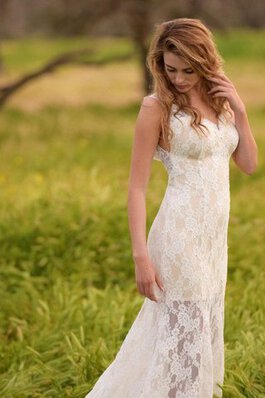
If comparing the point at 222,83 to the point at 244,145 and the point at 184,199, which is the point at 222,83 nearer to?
the point at 244,145

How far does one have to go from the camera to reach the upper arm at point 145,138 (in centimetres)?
330

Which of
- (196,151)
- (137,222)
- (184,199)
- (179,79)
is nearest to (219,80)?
(179,79)

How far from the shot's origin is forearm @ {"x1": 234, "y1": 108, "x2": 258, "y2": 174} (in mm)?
3467

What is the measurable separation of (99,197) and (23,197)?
73 cm

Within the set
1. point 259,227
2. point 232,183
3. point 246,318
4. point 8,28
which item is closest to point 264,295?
point 246,318

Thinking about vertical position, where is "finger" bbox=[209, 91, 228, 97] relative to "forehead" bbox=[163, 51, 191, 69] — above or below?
below

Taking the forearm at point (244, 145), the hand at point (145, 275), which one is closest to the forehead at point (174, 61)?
the forearm at point (244, 145)

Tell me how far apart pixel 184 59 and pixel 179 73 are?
7cm

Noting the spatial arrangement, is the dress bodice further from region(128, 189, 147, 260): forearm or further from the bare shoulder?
region(128, 189, 147, 260): forearm

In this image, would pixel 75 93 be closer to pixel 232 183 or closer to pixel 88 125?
pixel 88 125

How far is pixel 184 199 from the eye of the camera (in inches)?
132

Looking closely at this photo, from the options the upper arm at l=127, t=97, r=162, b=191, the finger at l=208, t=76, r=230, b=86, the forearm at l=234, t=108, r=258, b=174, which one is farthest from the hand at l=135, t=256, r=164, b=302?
the finger at l=208, t=76, r=230, b=86

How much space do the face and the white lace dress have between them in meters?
0.12

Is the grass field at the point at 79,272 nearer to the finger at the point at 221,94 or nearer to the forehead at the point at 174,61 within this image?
the finger at the point at 221,94
